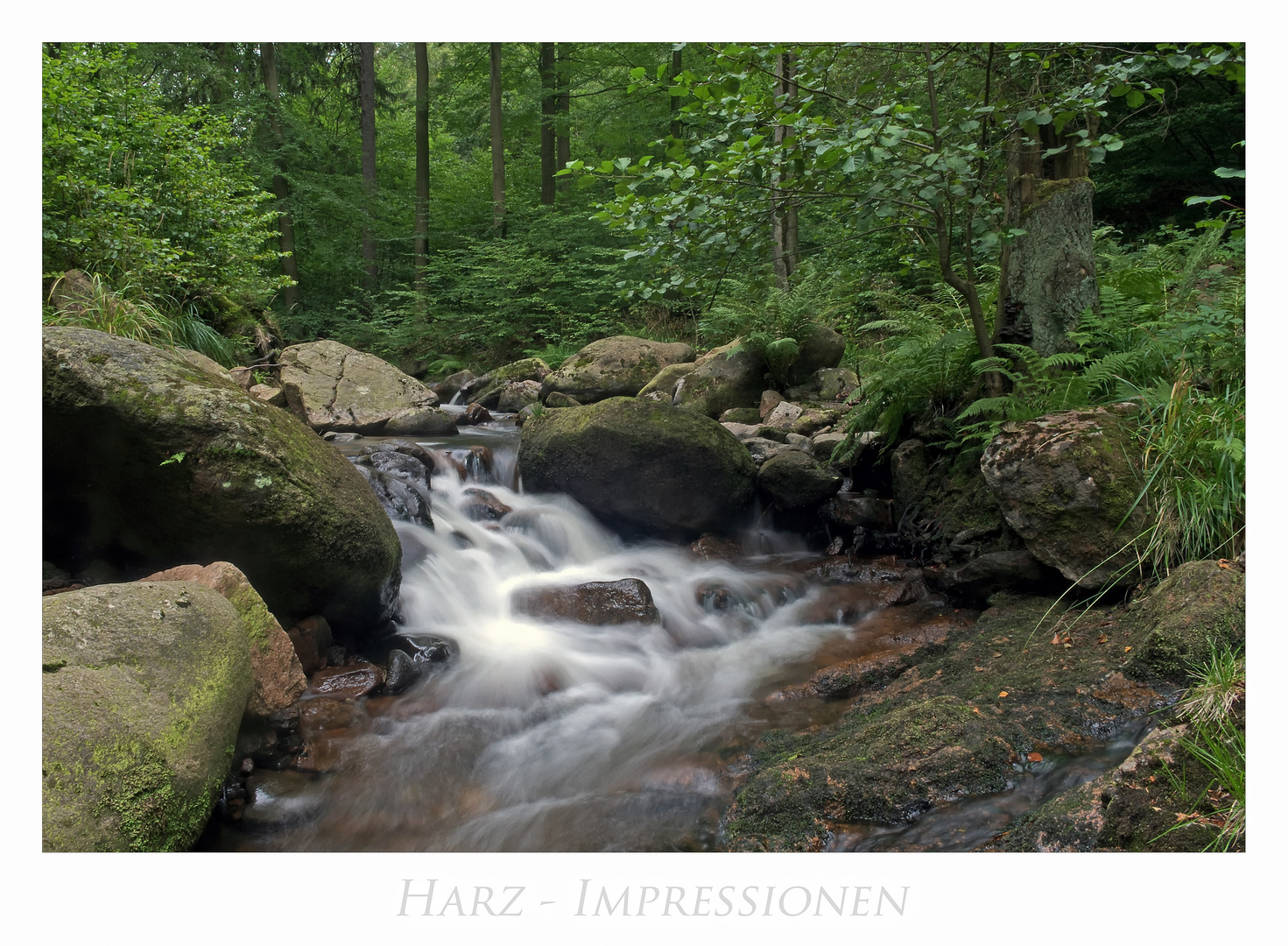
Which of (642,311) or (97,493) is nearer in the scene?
(97,493)

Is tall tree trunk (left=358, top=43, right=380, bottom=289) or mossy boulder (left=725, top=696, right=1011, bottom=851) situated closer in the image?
mossy boulder (left=725, top=696, right=1011, bottom=851)

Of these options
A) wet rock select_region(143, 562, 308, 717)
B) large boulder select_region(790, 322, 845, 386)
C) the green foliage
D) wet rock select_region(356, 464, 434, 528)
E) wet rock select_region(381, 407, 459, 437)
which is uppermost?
the green foliage

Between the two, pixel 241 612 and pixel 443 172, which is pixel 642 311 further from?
pixel 241 612

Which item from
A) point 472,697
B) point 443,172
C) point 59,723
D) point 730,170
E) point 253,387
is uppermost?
point 443,172

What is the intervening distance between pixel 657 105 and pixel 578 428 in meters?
12.4

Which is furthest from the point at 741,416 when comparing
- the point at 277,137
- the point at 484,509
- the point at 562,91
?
the point at 277,137

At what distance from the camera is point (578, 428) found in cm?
640

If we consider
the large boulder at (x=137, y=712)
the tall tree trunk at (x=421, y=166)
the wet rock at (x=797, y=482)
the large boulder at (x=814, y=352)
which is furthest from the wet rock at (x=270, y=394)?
the tall tree trunk at (x=421, y=166)

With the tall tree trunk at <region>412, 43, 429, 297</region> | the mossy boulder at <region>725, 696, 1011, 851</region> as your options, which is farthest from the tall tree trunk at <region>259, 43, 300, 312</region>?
the mossy boulder at <region>725, 696, 1011, 851</region>

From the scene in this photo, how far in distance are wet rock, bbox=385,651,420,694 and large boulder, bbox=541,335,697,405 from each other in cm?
704

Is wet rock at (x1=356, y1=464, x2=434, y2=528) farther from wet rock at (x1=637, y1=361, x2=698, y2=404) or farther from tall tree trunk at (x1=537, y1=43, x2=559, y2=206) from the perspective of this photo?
tall tree trunk at (x1=537, y1=43, x2=559, y2=206)

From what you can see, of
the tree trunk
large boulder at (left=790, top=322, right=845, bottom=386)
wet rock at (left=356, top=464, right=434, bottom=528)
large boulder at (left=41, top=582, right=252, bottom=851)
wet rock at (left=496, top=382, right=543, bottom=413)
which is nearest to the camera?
large boulder at (left=41, top=582, right=252, bottom=851)

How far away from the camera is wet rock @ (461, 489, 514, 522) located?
6328 millimetres
